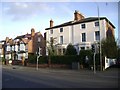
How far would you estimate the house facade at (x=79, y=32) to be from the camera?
48912mm

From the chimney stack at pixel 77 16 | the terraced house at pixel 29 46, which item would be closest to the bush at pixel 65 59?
the chimney stack at pixel 77 16

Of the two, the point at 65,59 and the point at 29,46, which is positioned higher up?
the point at 29,46

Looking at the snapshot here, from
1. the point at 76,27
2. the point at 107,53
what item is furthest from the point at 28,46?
the point at 107,53

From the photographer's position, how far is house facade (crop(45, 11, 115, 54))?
48912mm

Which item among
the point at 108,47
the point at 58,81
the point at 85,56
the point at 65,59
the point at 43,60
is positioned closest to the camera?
the point at 58,81

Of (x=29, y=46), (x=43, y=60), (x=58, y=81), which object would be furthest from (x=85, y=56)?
(x=29, y=46)

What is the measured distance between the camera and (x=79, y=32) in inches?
2051

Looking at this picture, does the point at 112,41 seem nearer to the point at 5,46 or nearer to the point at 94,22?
the point at 94,22

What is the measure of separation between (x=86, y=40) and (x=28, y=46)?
76.9 feet

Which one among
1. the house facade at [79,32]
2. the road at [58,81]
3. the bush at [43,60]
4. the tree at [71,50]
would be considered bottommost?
the road at [58,81]

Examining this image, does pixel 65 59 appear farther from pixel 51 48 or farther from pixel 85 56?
pixel 51 48

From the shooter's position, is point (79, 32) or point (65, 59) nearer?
point (65, 59)

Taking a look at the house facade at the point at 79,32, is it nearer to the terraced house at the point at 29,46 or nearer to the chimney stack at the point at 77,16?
the chimney stack at the point at 77,16

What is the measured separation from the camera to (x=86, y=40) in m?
50.5
